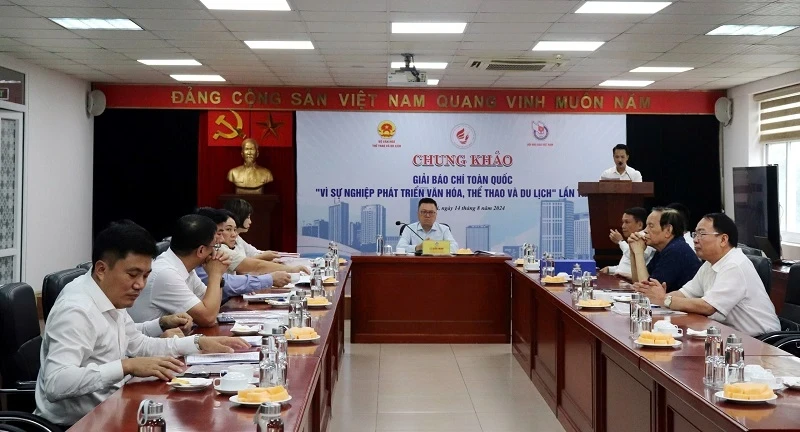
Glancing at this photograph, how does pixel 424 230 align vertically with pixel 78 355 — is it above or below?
above

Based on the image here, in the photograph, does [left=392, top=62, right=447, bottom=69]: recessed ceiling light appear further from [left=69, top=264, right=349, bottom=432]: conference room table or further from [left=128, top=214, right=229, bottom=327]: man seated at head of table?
[left=69, top=264, right=349, bottom=432]: conference room table

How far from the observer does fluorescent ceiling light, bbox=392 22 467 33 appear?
7.25m

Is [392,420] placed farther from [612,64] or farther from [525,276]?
[612,64]

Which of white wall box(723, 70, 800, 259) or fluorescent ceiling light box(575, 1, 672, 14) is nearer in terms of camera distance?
fluorescent ceiling light box(575, 1, 672, 14)

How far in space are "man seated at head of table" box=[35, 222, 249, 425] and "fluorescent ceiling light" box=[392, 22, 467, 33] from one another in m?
4.67

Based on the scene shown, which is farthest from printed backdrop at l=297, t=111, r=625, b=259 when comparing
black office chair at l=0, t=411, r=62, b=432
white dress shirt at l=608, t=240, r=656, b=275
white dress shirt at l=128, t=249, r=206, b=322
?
black office chair at l=0, t=411, r=62, b=432

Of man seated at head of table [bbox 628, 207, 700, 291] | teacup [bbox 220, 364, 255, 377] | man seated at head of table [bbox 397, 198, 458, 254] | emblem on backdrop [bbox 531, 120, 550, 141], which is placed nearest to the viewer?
teacup [bbox 220, 364, 255, 377]

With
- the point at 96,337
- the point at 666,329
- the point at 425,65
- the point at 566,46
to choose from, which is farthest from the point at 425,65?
the point at 96,337

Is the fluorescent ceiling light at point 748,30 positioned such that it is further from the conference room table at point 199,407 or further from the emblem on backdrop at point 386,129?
the conference room table at point 199,407

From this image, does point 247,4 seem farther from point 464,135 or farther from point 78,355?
point 464,135

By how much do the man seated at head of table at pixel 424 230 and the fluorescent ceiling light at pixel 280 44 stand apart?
1.88 metres

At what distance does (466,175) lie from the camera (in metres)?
11.3

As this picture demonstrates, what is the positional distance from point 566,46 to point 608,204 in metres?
1.66

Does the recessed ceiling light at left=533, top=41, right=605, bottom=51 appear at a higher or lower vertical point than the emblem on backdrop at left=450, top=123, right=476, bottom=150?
higher
